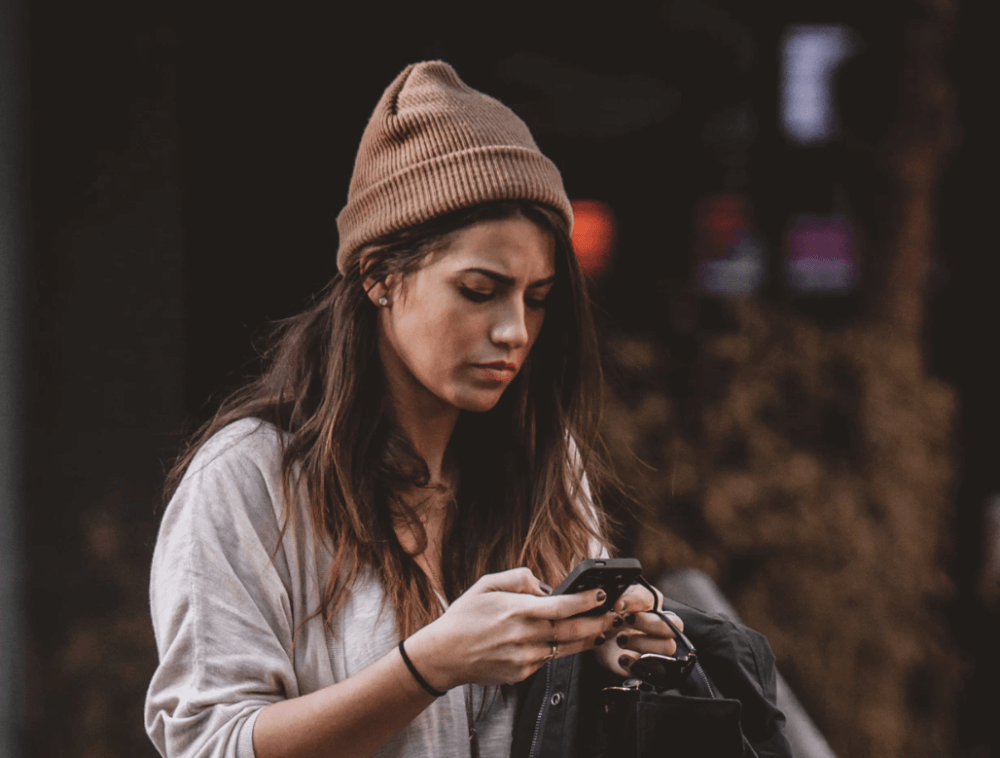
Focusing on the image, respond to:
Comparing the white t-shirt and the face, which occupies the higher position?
the face

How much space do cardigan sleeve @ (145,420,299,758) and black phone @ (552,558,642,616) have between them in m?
0.49

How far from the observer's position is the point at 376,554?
1728 millimetres

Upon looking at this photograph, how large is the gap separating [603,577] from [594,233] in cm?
422

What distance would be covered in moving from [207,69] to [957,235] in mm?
4605

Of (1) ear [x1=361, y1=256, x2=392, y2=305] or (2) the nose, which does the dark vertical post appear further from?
(2) the nose

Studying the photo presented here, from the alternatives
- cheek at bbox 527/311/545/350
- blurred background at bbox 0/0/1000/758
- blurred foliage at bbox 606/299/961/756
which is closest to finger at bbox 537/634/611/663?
cheek at bbox 527/311/545/350

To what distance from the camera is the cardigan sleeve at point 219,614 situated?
5.00 feet

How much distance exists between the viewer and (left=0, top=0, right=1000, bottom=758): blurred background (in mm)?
3623

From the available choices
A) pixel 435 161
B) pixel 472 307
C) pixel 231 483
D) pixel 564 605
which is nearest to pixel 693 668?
pixel 564 605

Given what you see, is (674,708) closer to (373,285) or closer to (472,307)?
(472,307)

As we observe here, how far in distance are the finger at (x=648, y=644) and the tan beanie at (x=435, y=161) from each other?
0.75 metres

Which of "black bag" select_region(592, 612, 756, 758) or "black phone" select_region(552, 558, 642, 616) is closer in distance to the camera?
"black phone" select_region(552, 558, 642, 616)

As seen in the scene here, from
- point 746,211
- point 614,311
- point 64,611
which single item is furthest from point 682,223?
point 64,611

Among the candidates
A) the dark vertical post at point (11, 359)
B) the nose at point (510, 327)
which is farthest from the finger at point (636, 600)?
the dark vertical post at point (11, 359)
